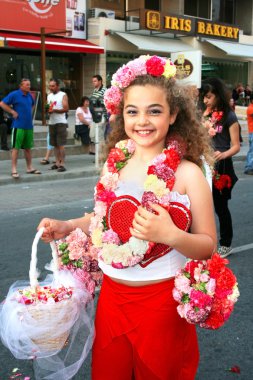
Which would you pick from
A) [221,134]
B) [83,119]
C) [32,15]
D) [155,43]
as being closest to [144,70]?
[221,134]

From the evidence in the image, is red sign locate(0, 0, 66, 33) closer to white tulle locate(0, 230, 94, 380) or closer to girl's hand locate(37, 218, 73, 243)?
girl's hand locate(37, 218, 73, 243)

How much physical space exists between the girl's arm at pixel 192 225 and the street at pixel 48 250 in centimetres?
154

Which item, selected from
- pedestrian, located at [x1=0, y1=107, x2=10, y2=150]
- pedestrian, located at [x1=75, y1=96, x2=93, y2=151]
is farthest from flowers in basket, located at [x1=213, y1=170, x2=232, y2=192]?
pedestrian, located at [x1=0, y1=107, x2=10, y2=150]

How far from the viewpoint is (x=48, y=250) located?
5555 mm

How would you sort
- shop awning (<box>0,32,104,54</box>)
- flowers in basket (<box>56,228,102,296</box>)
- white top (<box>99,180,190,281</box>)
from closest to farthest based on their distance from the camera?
white top (<box>99,180,190,281</box>), flowers in basket (<box>56,228,102,296</box>), shop awning (<box>0,32,104,54</box>)

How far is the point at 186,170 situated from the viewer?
6.38 feet

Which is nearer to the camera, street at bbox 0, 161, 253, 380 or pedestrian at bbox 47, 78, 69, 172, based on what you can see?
street at bbox 0, 161, 253, 380

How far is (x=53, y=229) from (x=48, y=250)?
353 centimetres

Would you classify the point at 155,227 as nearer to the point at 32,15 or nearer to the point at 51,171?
the point at 51,171

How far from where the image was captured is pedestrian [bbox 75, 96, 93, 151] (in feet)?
42.9

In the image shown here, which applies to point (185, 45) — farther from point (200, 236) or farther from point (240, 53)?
point (200, 236)

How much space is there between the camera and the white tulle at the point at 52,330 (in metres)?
1.77

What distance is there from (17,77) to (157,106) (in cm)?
1922

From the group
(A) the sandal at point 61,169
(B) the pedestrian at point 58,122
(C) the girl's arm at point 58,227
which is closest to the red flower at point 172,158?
(C) the girl's arm at point 58,227
